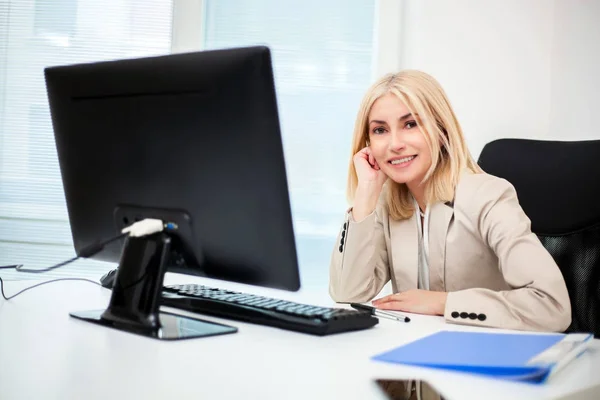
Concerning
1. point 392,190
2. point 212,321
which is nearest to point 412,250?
point 392,190

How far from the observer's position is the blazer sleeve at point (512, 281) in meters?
1.26

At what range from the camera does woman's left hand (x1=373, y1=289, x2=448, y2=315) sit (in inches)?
52.7

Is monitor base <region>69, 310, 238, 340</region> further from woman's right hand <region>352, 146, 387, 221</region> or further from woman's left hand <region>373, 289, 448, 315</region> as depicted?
woman's right hand <region>352, 146, 387, 221</region>

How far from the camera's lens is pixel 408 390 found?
2.46 ft

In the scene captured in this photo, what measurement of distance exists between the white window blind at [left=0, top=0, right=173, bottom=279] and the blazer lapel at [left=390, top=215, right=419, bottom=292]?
5.19 feet

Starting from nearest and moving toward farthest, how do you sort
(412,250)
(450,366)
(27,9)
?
1. (450,366)
2. (412,250)
3. (27,9)

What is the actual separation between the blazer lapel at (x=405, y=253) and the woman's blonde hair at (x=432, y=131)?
0.04 metres

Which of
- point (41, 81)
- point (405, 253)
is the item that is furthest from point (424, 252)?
point (41, 81)

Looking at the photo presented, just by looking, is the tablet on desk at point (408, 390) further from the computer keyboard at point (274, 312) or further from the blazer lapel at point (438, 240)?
the blazer lapel at point (438, 240)

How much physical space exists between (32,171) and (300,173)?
1.15m

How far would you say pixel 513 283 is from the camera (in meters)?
1.43

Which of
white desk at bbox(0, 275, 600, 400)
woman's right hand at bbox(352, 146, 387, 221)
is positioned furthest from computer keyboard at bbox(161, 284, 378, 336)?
woman's right hand at bbox(352, 146, 387, 221)

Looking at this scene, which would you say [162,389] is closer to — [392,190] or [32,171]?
[392,190]

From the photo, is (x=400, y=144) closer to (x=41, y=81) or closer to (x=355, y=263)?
(x=355, y=263)
